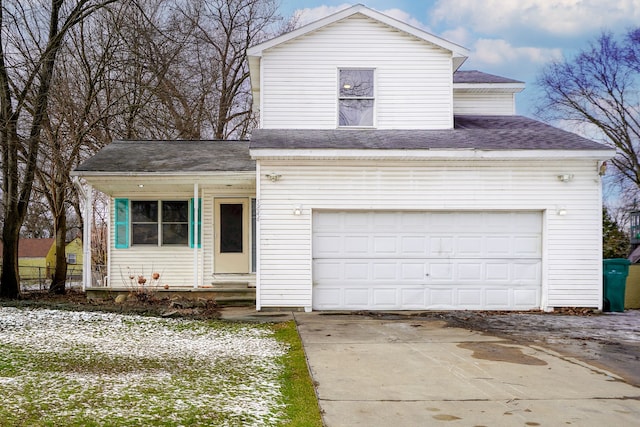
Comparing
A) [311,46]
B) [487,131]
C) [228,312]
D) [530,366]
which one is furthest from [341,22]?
[530,366]

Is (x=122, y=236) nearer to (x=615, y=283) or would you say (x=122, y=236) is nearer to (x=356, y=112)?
(x=356, y=112)

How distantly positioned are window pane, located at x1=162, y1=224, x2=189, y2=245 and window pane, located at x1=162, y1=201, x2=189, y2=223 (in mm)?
155

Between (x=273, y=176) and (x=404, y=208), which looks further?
(x=404, y=208)

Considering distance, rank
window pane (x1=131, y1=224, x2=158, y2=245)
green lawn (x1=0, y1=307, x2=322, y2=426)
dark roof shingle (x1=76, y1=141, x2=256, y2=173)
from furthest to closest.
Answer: window pane (x1=131, y1=224, x2=158, y2=245) → dark roof shingle (x1=76, y1=141, x2=256, y2=173) → green lawn (x1=0, y1=307, x2=322, y2=426)

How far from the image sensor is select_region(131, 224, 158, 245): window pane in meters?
14.7

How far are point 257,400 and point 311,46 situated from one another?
9989mm

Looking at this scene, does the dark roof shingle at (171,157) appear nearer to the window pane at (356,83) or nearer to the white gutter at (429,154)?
the white gutter at (429,154)

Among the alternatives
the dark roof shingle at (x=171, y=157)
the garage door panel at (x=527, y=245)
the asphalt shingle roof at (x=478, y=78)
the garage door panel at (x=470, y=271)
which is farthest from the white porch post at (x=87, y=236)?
the asphalt shingle roof at (x=478, y=78)

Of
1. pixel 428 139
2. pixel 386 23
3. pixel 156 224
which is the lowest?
pixel 156 224

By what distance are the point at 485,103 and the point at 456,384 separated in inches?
473

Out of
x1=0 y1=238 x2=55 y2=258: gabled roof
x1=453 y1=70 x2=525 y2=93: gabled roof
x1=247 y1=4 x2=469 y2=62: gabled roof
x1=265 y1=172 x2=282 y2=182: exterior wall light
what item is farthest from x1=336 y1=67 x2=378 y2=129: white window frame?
x1=0 y1=238 x2=55 y2=258: gabled roof

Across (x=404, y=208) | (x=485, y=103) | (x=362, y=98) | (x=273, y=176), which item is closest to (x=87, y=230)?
(x=273, y=176)

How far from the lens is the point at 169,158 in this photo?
46.9 feet

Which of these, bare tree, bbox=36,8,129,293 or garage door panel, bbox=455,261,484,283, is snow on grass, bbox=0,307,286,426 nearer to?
garage door panel, bbox=455,261,484,283
